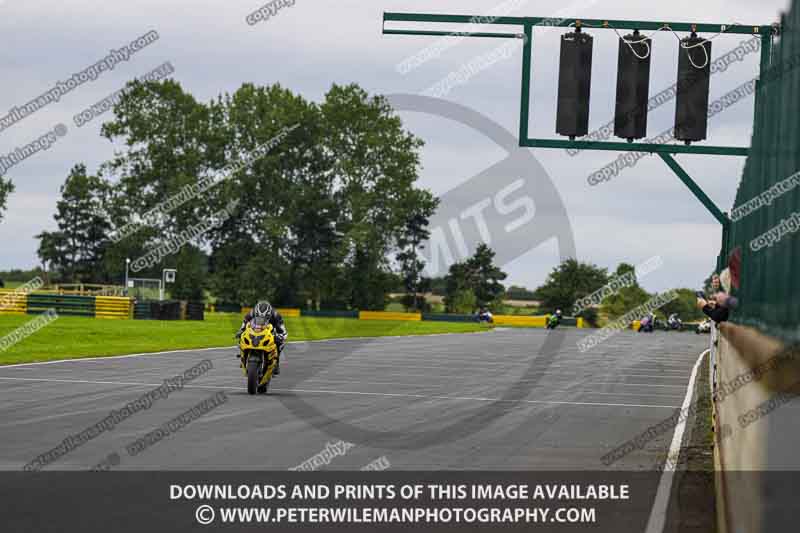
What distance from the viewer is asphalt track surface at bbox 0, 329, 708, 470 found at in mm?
10586

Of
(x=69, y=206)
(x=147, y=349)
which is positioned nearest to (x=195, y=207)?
(x=69, y=206)

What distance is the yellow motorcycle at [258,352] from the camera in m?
17.4

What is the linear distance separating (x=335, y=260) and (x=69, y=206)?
5180 centimetres

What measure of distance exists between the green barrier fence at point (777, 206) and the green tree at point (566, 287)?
418 feet

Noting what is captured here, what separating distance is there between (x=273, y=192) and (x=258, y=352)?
235ft

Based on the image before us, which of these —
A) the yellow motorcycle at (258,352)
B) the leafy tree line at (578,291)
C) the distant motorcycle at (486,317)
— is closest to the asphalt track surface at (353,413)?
the yellow motorcycle at (258,352)

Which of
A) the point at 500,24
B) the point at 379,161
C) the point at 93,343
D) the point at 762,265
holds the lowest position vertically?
the point at 93,343

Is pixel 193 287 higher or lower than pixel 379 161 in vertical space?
lower

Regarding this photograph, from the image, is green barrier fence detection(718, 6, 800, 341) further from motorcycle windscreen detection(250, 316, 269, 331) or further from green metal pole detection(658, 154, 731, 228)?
motorcycle windscreen detection(250, 316, 269, 331)

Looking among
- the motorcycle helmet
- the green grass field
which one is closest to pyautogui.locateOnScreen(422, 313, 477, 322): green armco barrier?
the green grass field

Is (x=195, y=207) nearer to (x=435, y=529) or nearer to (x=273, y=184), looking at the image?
(x=273, y=184)

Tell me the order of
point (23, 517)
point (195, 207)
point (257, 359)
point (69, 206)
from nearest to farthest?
point (23, 517), point (257, 359), point (195, 207), point (69, 206)

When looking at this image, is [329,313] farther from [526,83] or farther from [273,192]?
[526,83]

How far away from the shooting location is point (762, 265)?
923 cm
